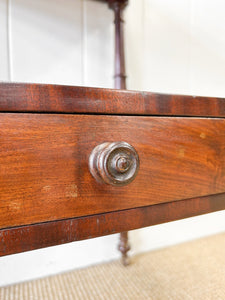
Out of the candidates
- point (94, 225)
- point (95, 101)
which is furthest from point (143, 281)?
point (95, 101)

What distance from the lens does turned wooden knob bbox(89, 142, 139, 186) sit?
0.28m

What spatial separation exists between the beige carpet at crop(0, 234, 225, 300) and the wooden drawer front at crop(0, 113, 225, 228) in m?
0.44

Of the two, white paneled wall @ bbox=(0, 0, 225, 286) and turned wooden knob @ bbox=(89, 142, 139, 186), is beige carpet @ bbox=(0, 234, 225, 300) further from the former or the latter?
turned wooden knob @ bbox=(89, 142, 139, 186)

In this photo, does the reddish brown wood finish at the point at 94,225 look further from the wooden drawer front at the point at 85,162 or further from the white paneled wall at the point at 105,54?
the white paneled wall at the point at 105,54

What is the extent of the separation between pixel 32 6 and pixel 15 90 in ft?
2.00

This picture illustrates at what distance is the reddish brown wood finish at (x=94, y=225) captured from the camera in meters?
0.28

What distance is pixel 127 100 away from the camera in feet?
1.05

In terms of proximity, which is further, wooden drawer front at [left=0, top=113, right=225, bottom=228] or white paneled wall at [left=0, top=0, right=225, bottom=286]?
white paneled wall at [left=0, top=0, right=225, bottom=286]

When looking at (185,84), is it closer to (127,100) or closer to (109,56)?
(109,56)

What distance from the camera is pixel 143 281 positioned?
731 mm

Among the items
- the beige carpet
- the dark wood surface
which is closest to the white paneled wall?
the beige carpet

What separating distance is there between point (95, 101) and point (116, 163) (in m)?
0.08

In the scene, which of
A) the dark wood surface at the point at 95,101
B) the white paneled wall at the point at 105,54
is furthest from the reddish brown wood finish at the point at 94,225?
the white paneled wall at the point at 105,54

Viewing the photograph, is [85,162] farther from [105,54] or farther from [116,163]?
[105,54]
